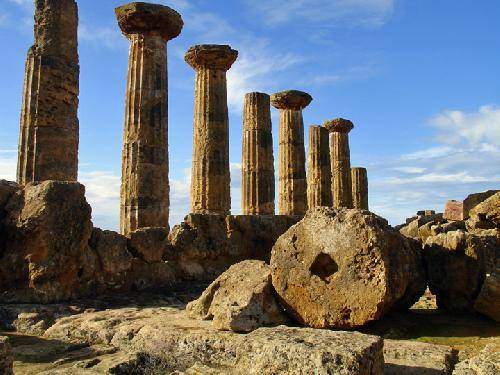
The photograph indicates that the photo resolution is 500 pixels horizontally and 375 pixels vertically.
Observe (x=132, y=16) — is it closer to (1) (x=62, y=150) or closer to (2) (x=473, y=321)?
(1) (x=62, y=150)

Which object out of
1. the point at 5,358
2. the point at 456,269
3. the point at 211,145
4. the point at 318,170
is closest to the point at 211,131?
the point at 211,145

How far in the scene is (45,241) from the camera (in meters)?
6.83

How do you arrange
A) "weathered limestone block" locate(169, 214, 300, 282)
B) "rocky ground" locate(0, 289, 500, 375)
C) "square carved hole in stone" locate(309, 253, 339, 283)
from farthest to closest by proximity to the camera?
"weathered limestone block" locate(169, 214, 300, 282), "square carved hole in stone" locate(309, 253, 339, 283), "rocky ground" locate(0, 289, 500, 375)

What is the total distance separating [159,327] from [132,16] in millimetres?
9245

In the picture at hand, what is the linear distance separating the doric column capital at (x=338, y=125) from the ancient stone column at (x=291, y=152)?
19.3ft

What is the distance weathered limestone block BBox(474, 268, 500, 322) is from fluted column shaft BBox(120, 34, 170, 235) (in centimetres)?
844

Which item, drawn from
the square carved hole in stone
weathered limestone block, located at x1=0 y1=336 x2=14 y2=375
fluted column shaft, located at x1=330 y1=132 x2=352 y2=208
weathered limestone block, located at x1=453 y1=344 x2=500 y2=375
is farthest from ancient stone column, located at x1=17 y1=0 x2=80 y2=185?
fluted column shaft, located at x1=330 y1=132 x2=352 y2=208

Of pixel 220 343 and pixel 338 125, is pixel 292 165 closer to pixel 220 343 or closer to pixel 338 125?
pixel 338 125

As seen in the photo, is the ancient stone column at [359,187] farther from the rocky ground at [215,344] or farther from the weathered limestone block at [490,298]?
the weathered limestone block at [490,298]

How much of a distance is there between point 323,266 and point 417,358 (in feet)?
4.71

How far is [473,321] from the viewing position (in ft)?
17.4

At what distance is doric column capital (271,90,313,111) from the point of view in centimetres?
2003

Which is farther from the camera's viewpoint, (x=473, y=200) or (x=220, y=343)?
(x=473, y=200)

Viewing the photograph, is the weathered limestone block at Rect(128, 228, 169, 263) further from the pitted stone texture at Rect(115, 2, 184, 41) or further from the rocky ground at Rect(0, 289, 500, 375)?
the pitted stone texture at Rect(115, 2, 184, 41)
